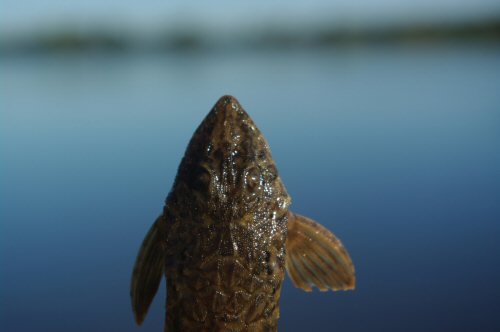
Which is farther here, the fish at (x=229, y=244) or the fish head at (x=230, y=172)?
the fish head at (x=230, y=172)

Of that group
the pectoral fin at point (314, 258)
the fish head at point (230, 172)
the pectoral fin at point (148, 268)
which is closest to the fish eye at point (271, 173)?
the fish head at point (230, 172)

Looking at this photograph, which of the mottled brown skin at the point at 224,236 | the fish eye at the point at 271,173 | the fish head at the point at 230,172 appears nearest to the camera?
the mottled brown skin at the point at 224,236

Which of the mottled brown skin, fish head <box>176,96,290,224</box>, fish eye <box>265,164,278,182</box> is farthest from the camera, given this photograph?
fish eye <box>265,164,278,182</box>

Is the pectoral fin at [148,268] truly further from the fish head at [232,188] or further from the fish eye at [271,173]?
the fish eye at [271,173]

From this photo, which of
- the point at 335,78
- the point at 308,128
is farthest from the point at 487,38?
the point at 308,128

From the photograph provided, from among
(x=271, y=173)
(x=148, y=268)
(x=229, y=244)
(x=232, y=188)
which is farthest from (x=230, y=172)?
(x=148, y=268)

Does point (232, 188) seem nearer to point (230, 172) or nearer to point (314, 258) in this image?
point (230, 172)

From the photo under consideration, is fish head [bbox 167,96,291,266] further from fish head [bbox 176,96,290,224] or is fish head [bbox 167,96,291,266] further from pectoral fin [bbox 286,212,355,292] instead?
pectoral fin [bbox 286,212,355,292]

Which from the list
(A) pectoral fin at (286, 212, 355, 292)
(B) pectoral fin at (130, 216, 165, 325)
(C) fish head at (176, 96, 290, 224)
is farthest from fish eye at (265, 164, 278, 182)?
(B) pectoral fin at (130, 216, 165, 325)
